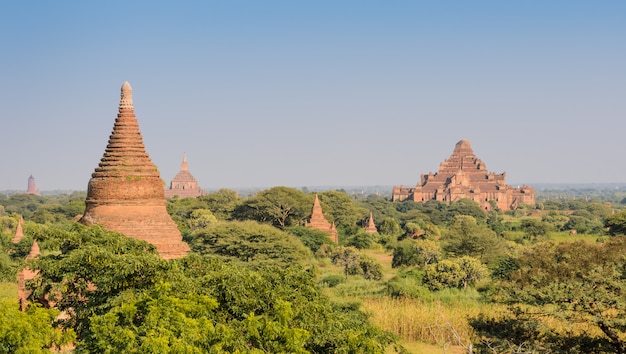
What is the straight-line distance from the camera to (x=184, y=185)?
138 m

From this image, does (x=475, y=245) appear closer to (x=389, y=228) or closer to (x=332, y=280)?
(x=332, y=280)

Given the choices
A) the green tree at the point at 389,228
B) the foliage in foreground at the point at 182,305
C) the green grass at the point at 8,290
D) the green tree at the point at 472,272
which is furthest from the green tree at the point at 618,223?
the foliage in foreground at the point at 182,305

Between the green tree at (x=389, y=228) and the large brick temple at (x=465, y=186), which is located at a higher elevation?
the large brick temple at (x=465, y=186)

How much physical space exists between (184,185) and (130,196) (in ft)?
389

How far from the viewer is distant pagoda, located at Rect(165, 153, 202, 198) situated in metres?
136

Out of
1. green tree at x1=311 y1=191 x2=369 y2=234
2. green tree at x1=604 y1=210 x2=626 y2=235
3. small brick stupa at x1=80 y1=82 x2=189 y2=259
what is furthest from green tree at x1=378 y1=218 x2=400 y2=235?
small brick stupa at x1=80 y1=82 x2=189 y2=259

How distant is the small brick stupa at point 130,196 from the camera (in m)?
20.8

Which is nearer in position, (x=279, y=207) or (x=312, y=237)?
(x=312, y=237)

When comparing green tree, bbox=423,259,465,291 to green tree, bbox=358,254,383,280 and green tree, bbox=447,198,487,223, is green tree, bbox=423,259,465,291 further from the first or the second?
green tree, bbox=447,198,487,223

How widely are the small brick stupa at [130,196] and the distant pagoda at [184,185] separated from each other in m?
114

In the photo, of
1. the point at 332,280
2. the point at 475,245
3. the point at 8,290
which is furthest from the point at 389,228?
the point at 8,290

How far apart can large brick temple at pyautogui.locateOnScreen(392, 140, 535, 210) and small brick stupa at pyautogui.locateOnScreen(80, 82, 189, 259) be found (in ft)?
334

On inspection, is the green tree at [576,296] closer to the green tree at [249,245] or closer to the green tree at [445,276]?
the green tree at [445,276]

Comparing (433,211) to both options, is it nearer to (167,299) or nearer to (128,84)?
(128,84)
